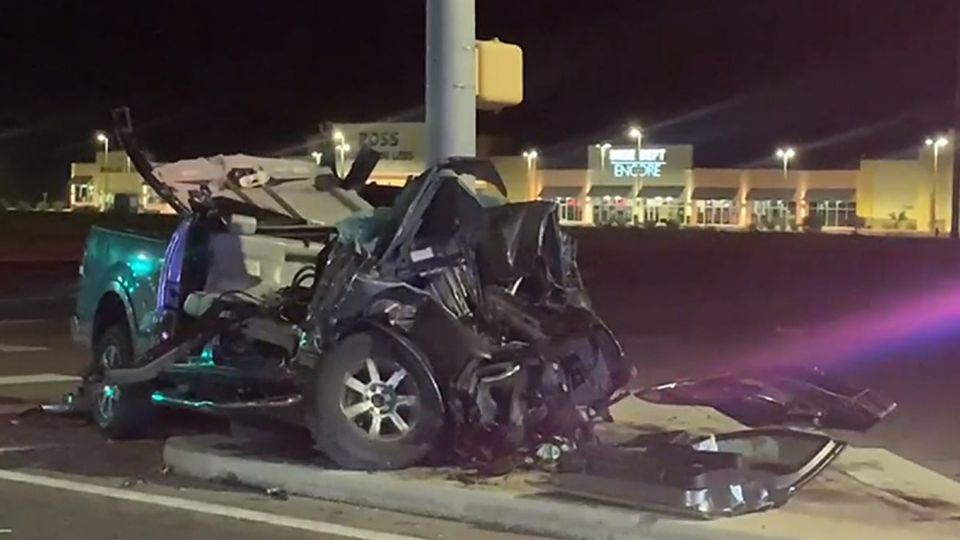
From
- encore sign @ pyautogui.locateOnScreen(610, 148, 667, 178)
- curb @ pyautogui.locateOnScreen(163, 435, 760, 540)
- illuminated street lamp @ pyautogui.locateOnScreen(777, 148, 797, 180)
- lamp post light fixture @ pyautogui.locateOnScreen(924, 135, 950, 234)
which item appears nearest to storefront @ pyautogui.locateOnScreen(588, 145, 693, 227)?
encore sign @ pyautogui.locateOnScreen(610, 148, 667, 178)

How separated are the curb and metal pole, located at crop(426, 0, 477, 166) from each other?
2699 mm

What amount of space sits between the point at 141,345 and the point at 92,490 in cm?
235

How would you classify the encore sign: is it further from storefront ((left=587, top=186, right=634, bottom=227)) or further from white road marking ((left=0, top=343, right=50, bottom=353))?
white road marking ((left=0, top=343, right=50, bottom=353))

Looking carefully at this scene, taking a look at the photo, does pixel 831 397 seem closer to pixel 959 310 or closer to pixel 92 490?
pixel 92 490

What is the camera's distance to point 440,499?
8281 millimetres

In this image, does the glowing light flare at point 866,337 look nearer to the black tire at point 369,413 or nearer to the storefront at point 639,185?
the black tire at point 369,413

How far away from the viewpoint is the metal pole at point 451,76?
1072cm

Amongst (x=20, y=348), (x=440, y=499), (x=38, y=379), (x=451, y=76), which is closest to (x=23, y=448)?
(x=440, y=499)

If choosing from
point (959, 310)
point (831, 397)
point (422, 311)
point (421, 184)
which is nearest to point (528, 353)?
point (422, 311)

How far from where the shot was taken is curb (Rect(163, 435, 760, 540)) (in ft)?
25.1

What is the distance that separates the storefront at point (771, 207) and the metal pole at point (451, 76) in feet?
246

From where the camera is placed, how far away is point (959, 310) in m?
26.4

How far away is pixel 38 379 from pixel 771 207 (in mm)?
73883

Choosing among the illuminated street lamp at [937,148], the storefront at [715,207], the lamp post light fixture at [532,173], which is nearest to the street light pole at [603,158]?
the lamp post light fixture at [532,173]
